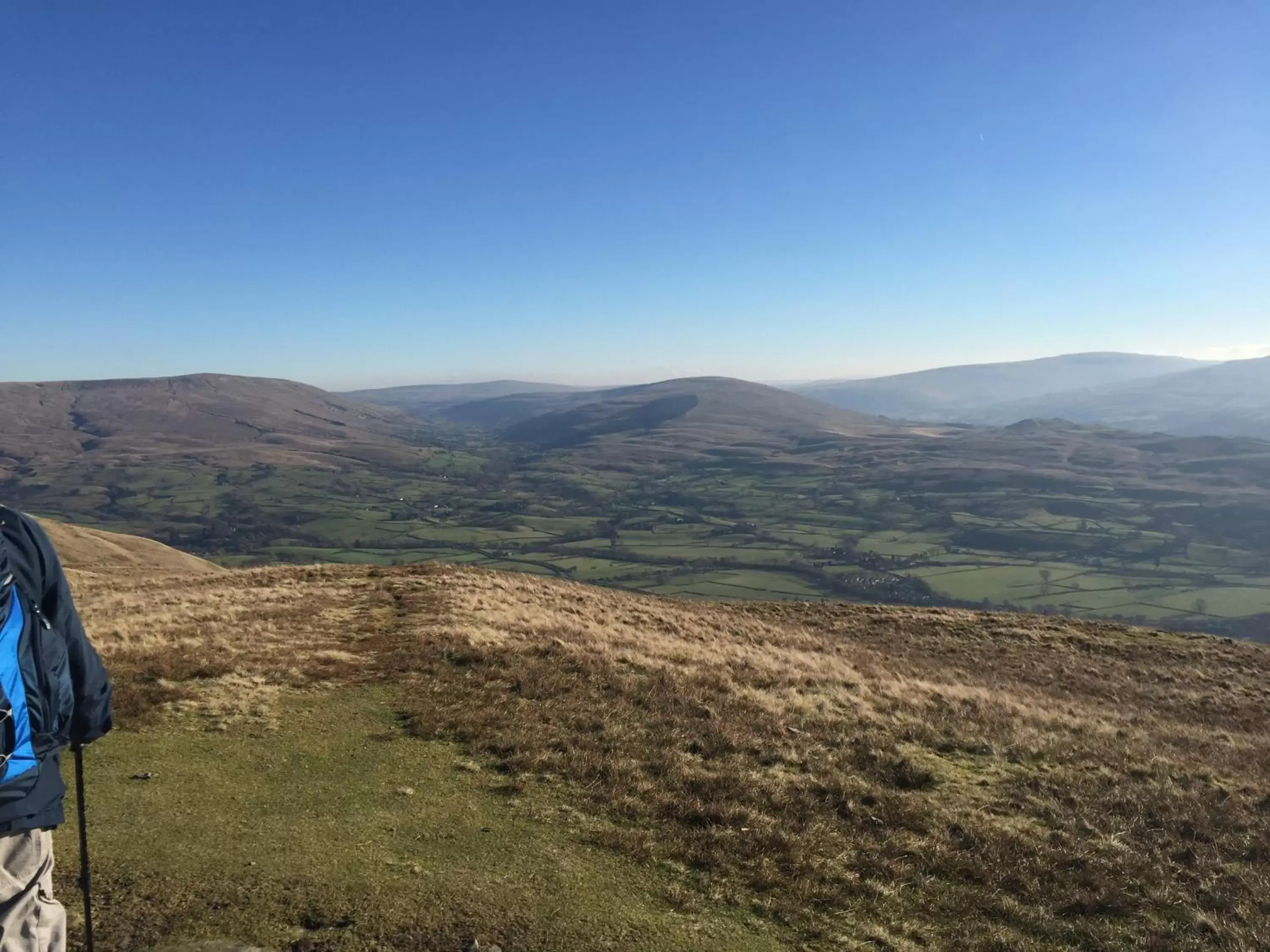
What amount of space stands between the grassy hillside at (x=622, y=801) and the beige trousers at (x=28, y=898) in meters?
2.48

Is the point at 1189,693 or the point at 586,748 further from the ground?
the point at 586,748

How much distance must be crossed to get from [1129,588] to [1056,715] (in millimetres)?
78620

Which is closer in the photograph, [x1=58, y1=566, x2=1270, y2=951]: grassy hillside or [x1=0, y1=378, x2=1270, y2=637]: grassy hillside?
[x1=58, y1=566, x2=1270, y2=951]: grassy hillside

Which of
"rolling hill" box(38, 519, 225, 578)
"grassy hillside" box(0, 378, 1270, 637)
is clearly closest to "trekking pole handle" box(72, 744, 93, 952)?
"rolling hill" box(38, 519, 225, 578)

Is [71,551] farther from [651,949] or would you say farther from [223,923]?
[651,949]

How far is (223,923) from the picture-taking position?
6.37m

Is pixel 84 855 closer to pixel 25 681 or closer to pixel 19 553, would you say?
pixel 25 681

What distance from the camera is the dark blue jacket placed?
3.91 m

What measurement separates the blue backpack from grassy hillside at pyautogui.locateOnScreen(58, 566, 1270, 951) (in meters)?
3.45

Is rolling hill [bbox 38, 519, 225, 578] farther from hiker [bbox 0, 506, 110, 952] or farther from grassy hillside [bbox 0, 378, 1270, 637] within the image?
hiker [bbox 0, 506, 110, 952]

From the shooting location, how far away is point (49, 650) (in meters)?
4.20

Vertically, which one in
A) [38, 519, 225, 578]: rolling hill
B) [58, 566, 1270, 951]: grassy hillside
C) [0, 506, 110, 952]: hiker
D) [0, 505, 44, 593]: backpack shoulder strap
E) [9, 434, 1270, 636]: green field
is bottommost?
[9, 434, 1270, 636]: green field

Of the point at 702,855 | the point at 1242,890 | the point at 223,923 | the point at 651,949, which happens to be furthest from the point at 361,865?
the point at 1242,890

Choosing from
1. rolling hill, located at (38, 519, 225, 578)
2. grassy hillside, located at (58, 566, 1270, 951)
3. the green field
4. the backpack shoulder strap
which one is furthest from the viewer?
the green field
